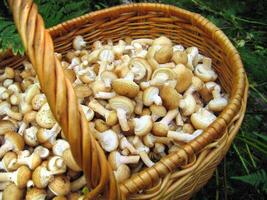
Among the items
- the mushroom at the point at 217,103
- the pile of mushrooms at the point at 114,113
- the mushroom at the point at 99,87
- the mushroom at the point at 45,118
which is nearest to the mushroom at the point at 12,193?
the pile of mushrooms at the point at 114,113

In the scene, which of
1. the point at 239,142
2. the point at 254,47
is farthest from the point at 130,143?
the point at 254,47

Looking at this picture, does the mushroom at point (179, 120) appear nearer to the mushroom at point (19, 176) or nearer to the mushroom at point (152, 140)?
the mushroom at point (152, 140)

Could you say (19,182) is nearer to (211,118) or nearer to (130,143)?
(130,143)

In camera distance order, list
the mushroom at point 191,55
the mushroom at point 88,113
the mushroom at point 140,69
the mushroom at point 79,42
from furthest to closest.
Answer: the mushroom at point 79,42
the mushroom at point 191,55
the mushroom at point 140,69
the mushroom at point 88,113

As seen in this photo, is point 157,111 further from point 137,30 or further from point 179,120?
point 137,30

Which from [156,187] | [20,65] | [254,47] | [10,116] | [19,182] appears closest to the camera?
[156,187]

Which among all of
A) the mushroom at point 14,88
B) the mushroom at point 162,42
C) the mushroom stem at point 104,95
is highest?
the mushroom at point 162,42
